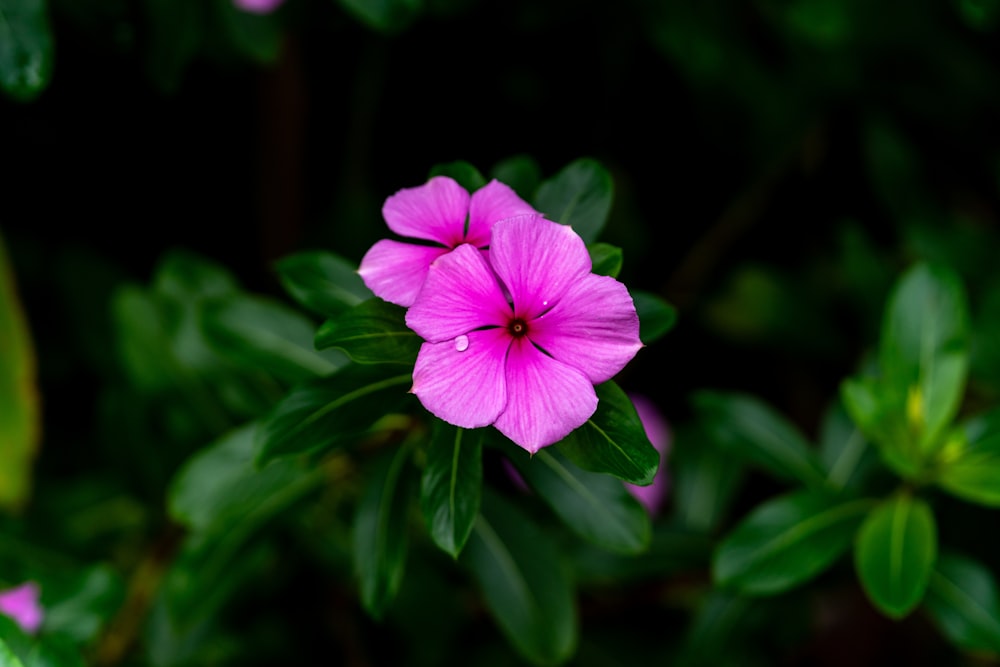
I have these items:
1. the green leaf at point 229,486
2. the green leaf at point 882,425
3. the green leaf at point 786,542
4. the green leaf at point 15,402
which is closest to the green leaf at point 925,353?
the green leaf at point 882,425

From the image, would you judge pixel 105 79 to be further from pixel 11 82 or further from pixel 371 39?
pixel 11 82

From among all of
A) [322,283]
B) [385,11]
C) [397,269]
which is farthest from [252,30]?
[397,269]

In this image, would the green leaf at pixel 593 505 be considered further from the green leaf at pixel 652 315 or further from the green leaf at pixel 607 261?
the green leaf at pixel 607 261

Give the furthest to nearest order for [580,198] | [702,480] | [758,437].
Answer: [702,480]
[758,437]
[580,198]

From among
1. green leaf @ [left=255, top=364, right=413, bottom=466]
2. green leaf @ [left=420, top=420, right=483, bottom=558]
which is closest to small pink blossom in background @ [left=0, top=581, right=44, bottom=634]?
green leaf @ [left=255, top=364, right=413, bottom=466]

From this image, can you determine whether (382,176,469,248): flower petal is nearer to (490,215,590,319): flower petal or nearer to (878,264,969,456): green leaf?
(490,215,590,319): flower petal

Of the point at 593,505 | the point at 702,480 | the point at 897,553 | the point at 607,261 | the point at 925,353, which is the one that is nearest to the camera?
the point at 607,261

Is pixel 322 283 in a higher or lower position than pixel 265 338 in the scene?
higher

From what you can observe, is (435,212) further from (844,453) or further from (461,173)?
(844,453)
